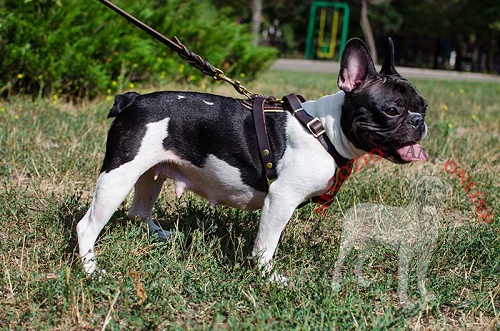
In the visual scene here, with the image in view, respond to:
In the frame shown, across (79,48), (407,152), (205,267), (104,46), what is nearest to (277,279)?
(205,267)

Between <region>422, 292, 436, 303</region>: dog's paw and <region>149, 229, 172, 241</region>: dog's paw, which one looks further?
<region>149, 229, 172, 241</region>: dog's paw

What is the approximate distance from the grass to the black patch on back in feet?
1.64

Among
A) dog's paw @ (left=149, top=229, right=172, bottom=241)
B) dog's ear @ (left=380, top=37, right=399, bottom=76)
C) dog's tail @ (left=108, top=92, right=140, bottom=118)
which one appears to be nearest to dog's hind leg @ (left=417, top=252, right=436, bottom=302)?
dog's ear @ (left=380, top=37, right=399, bottom=76)

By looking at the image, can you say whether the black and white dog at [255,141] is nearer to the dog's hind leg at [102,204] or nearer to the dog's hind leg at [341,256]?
the dog's hind leg at [102,204]

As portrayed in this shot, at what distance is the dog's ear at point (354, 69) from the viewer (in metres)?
3.13

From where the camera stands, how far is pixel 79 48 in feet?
25.4

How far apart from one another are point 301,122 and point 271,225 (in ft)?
1.79

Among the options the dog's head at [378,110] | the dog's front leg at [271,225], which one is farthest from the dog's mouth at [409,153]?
the dog's front leg at [271,225]

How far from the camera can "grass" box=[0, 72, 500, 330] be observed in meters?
2.81

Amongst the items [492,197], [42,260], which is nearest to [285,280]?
[42,260]

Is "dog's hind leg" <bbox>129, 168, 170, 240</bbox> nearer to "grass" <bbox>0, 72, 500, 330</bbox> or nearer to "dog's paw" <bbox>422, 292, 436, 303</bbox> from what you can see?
"grass" <bbox>0, 72, 500, 330</bbox>

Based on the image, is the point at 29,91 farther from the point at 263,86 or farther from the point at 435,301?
the point at 435,301

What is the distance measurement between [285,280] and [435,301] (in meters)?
0.75

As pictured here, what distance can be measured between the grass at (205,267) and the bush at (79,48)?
2.48 metres
